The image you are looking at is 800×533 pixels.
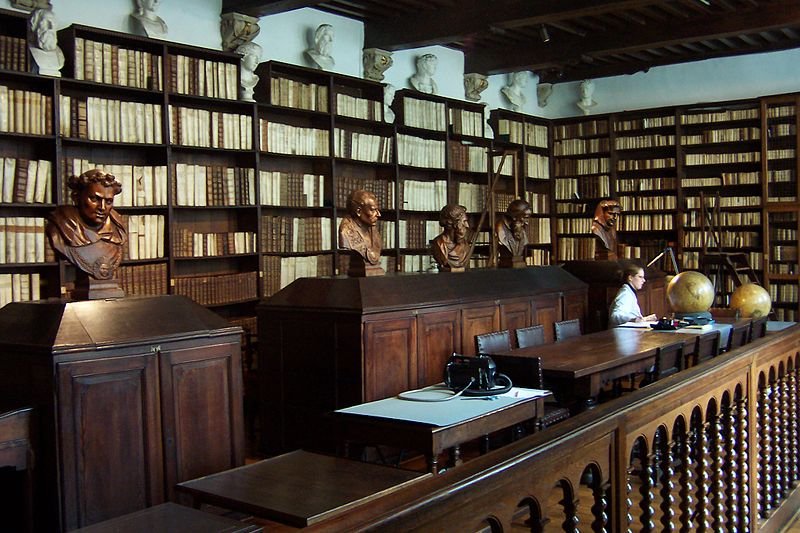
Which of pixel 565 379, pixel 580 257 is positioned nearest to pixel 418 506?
pixel 565 379

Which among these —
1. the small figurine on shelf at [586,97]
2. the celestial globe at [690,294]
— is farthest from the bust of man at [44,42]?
the small figurine on shelf at [586,97]

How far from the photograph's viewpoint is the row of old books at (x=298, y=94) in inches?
244

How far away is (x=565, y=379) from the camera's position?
3863mm

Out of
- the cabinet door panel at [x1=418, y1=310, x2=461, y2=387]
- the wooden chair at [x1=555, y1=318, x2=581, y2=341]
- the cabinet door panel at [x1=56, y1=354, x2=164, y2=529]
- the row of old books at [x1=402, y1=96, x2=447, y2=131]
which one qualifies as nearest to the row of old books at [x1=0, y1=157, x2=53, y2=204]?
the cabinet door panel at [x1=56, y1=354, x2=164, y2=529]

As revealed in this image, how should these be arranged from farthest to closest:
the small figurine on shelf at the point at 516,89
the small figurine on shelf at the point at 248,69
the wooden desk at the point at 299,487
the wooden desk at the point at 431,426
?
the small figurine on shelf at the point at 516,89 < the small figurine on shelf at the point at 248,69 < the wooden desk at the point at 431,426 < the wooden desk at the point at 299,487

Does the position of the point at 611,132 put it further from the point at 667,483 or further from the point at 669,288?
the point at 667,483

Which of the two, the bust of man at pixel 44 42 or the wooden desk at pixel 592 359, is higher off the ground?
the bust of man at pixel 44 42

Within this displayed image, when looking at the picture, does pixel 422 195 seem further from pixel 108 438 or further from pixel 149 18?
pixel 108 438

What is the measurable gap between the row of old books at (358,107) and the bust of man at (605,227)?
2.10 metres

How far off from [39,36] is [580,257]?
6.56 metres

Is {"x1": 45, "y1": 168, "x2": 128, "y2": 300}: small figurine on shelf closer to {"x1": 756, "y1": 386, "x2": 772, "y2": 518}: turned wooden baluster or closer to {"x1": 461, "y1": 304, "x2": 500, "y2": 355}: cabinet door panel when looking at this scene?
{"x1": 461, "y1": 304, "x2": 500, "y2": 355}: cabinet door panel

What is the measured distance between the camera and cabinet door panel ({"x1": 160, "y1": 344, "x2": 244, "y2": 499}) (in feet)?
10.8

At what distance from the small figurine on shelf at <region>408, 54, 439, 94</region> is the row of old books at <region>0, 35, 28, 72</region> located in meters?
4.06

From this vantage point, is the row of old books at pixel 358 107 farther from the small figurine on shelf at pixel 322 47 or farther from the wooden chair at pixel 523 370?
the wooden chair at pixel 523 370
